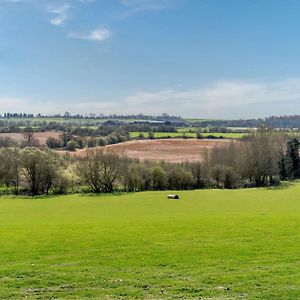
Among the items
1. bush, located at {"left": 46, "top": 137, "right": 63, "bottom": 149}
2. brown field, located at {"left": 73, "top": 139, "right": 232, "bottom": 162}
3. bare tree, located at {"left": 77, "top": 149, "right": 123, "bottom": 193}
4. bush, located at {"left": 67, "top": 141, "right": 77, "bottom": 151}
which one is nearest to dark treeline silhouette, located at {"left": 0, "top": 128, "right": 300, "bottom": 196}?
bare tree, located at {"left": 77, "top": 149, "right": 123, "bottom": 193}

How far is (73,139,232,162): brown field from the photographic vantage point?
100 metres

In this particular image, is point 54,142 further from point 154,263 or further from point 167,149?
point 154,263

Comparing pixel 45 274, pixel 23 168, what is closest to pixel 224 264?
pixel 45 274

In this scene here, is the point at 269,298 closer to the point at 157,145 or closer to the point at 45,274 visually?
the point at 45,274

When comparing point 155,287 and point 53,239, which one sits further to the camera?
point 53,239

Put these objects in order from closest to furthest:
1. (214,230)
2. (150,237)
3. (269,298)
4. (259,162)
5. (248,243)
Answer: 1. (269,298)
2. (248,243)
3. (150,237)
4. (214,230)
5. (259,162)

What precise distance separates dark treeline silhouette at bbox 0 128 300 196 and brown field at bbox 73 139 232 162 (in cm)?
657

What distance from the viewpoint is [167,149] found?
121688 millimetres

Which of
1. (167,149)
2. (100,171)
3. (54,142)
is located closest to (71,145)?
(54,142)

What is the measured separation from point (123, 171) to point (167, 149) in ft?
124

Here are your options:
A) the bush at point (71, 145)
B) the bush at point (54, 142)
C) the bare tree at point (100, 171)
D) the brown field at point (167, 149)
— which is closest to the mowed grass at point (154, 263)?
the bare tree at point (100, 171)

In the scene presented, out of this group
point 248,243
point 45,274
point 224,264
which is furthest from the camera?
point 248,243

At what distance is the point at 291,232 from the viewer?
71.7 feet

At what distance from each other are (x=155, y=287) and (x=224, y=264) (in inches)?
147
